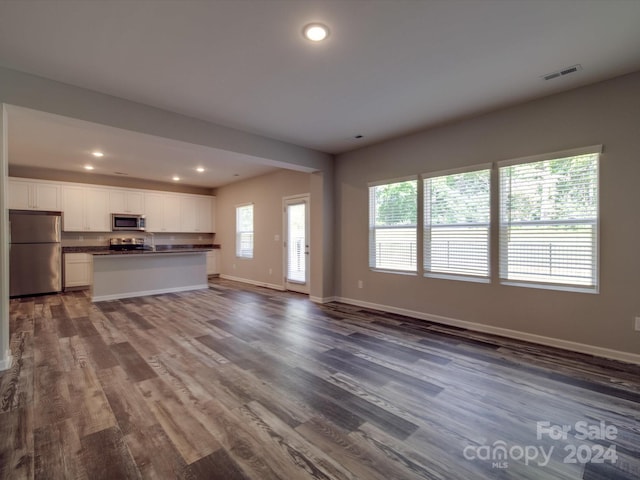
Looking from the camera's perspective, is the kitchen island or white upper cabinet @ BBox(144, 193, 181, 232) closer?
the kitchen island

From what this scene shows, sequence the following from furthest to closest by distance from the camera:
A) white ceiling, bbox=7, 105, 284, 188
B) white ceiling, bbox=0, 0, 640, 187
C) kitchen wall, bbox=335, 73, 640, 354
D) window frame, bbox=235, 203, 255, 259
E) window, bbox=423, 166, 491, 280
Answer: window frame, bbox=235, 203, 255, 259 < window, bbox=423, 166, 491, 280 < white ceiling, bbox=7, 105, 284, 188 < kitchen wall, bbox=335, 73, 640, 354 < white ceiling, bbox=0, 0, 640, 187

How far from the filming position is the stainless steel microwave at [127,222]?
7.23 metres

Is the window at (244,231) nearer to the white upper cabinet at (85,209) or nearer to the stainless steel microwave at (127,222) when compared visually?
the stainless steel microwave at (127,222)

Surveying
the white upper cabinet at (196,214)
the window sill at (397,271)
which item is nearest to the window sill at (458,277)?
the window sill at (397,271)

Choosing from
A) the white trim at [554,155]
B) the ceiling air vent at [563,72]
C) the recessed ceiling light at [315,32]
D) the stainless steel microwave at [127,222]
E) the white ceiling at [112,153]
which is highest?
the recessed ceiling light at [315,32]

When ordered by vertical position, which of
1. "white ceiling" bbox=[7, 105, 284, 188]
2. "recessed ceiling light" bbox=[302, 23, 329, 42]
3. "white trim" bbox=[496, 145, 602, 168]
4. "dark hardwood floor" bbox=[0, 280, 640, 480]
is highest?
"recessed ceiling light" bbox=[302, 23, 329, 42]

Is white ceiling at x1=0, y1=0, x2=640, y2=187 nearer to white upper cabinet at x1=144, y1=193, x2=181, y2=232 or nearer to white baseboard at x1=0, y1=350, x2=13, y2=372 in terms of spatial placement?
white baseboard at x1=0, y1=350, x2=13, y2=372

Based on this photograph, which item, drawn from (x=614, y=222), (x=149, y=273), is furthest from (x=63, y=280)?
(x=614, y=222)

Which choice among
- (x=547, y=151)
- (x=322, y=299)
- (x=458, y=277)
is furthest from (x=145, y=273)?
(x=547, y=151)

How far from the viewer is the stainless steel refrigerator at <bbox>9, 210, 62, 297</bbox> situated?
19.3 ft

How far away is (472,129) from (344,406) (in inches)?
140

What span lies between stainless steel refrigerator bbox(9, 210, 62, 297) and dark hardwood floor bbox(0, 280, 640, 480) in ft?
10.3

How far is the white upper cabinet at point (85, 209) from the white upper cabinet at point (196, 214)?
1.76m

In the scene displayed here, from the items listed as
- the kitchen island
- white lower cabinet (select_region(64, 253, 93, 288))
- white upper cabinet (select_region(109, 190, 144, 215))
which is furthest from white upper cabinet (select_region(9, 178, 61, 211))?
the kitchen island
